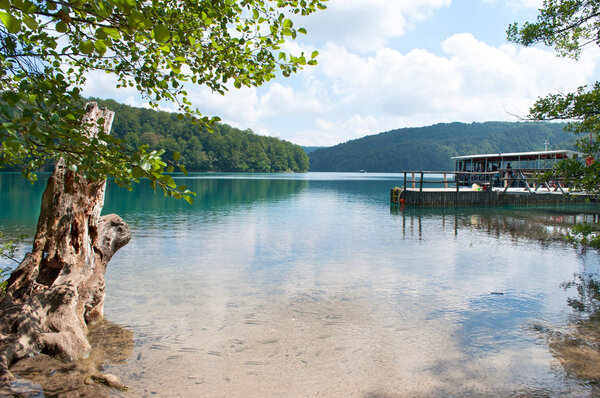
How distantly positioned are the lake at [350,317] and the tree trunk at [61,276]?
817mm

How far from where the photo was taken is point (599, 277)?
33.5 ft

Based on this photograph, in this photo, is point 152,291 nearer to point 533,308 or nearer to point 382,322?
point 382,322

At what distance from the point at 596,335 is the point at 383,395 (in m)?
4.25

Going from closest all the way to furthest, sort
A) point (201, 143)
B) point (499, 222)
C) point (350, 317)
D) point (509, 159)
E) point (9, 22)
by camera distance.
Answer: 1. point (9, 22)
2. point (350, 317)
3. point (499, 222)
4. point (509, 159)
5. point (201, 143)

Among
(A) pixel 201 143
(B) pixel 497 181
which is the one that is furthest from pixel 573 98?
(A) pixel 201 143

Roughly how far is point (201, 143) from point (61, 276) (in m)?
146

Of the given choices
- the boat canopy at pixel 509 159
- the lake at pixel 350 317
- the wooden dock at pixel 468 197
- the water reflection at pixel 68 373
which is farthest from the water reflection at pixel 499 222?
the water reflection at pixel 68 373

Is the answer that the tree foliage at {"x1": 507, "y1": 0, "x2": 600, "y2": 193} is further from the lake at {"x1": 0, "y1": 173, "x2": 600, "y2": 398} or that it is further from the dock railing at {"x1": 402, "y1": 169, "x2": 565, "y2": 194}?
the dock railing at {"x1": 402, "y1": 169, "x2": 565, "y2": 194}

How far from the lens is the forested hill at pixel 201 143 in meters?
131

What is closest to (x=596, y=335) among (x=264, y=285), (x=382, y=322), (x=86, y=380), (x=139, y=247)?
(x=382, y=322)

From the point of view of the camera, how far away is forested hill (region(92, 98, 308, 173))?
13100cm

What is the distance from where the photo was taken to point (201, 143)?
146500mm

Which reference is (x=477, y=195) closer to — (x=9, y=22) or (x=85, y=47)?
(x=85, y=47)

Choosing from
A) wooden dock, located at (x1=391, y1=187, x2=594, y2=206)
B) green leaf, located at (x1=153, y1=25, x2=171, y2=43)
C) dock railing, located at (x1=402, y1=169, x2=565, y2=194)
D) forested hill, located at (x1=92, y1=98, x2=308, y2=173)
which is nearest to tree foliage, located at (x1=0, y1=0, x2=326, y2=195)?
green leaf, located at (x1=153, y1=25, x2=171, y2=43)
